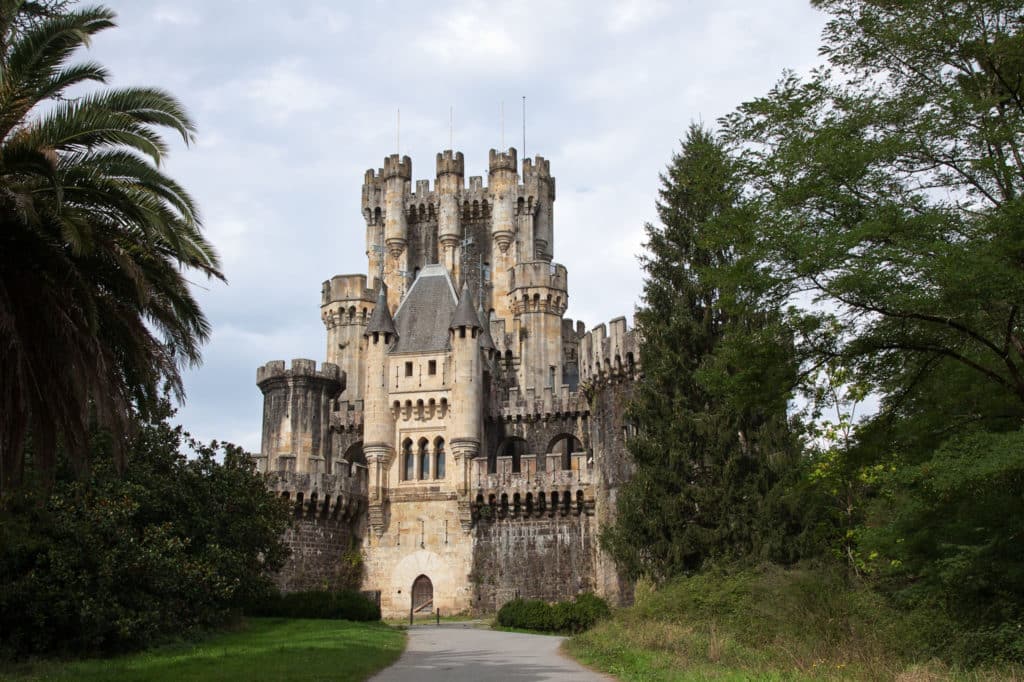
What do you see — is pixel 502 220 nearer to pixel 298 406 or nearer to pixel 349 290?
pixel 349 290

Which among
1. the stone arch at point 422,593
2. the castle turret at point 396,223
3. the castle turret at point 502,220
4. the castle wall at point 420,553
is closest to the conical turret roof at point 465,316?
the castle wall at point 420,553

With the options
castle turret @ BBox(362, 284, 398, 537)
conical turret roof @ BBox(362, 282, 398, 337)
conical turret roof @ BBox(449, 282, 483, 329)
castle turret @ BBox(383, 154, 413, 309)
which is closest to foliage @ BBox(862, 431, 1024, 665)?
conical turret roof @ BBox(449, 282, 483, 329)

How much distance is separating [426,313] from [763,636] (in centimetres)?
2999

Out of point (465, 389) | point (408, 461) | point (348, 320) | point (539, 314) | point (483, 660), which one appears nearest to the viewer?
point (483, 660)

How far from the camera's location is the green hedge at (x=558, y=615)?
3312 cm

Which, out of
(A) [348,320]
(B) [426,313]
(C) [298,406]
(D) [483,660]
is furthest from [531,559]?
(D) [483,660]

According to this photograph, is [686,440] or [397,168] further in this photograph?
[397,168]

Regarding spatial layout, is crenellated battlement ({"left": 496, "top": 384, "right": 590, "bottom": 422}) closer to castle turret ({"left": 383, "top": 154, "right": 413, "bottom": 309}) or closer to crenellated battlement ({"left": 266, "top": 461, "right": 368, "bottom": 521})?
crenellated battlement ({"left": 266, "top": 461, "right": 368, "bottom": 521})

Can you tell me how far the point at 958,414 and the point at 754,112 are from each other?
6.05 meters

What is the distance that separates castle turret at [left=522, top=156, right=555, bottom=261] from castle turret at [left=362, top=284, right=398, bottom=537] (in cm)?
1326

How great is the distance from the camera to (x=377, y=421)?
45.7 m

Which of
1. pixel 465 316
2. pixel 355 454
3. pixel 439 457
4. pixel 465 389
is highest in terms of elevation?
pixel 465 316

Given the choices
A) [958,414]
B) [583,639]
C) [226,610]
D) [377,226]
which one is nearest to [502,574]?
[226,610]

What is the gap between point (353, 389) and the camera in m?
52.0
